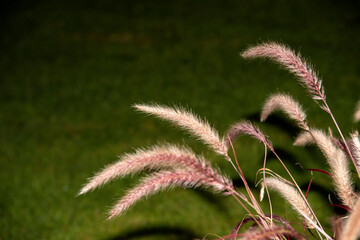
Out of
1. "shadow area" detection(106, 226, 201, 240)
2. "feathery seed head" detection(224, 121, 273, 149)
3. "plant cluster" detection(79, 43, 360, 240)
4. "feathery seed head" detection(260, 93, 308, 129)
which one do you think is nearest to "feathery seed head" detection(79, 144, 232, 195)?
"plant cluster" detection(79, 43, 360, 240)

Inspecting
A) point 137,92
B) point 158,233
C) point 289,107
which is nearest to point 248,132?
point 289,107

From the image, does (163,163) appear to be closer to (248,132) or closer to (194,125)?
(194,125)

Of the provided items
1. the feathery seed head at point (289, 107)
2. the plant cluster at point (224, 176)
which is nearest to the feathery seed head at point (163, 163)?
the plant cluster at point (224, 176)

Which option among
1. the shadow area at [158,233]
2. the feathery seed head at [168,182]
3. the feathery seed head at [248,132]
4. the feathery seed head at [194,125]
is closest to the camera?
the feathery seed head at [168,182]

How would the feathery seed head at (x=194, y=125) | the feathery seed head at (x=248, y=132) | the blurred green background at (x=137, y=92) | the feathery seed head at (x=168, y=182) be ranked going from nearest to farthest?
the feathery seed head at (x=168, y=182), the feathery seed head at (x=194, y=125), the feathery seed head at (x=248, y=132), the blurred green background at (x=137, y=92)

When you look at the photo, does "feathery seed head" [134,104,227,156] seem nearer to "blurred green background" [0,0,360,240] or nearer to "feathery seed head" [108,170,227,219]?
"feathery seed head" [108,170,227,219]

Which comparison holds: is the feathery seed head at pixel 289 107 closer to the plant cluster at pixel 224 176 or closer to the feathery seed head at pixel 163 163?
the plant cluster at pixel 224 176

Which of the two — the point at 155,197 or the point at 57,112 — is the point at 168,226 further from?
the point at 57,112
